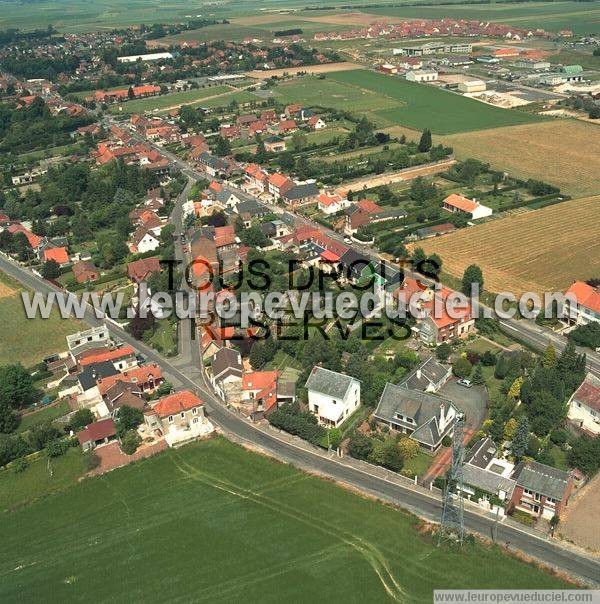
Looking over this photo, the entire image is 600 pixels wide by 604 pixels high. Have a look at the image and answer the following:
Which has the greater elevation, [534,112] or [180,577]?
[534,112]

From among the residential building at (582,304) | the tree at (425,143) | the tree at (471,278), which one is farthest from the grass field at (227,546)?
the tree at (425,143)

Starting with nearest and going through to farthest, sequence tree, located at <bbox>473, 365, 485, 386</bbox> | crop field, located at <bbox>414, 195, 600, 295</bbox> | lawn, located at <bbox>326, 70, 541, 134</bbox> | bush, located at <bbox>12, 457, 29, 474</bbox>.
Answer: bush, located at <bbox>12, 457, 29, 474</bbox>
tree, located at <bbox>473, 365, 485, 386</bbox>
crop field, located at <bbox>414, 195, 600, 295</bbox>
lawn, located at <bbox>326, 70, 541, 134</bbox>

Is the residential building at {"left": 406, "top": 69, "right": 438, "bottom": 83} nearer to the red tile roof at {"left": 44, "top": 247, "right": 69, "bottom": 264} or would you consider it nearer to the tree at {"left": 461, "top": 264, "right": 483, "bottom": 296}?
the tree at {"left": 461, "top": 264, "right": 483, "bottom": 296}

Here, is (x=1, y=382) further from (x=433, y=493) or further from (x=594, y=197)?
(x=594, y=197)

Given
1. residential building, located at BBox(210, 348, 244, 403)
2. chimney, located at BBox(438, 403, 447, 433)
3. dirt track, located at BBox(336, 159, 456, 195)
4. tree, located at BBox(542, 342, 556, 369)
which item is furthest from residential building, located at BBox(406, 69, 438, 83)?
chimney, located at BBox(438, 403, 447, 433)

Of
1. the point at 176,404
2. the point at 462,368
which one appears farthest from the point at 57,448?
the point at 462,368

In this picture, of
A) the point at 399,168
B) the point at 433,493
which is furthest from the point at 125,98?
the point at 433,493

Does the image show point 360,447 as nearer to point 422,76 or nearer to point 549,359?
point 549,359
